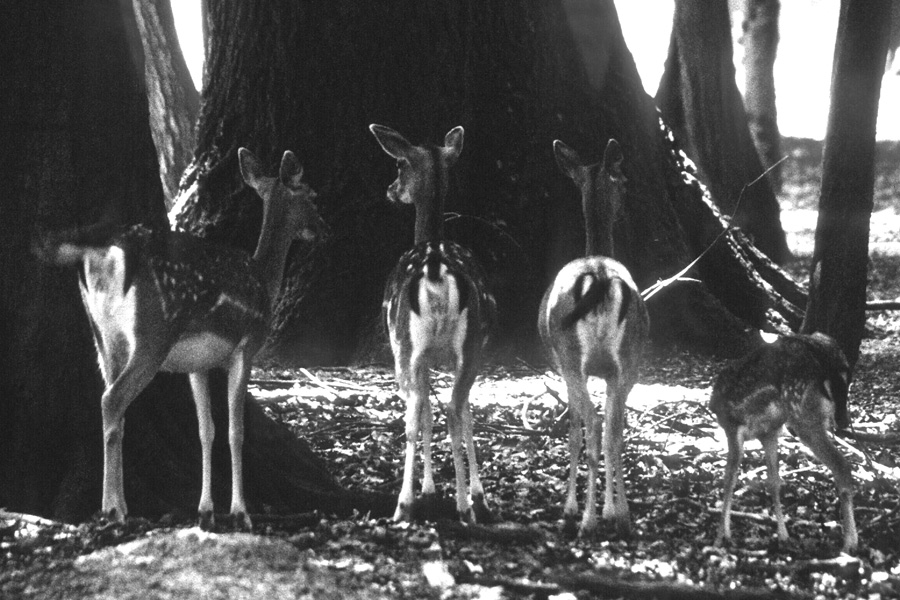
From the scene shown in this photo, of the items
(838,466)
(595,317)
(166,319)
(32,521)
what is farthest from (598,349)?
(32,521)

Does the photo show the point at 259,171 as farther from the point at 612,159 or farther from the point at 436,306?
the point at 612,159

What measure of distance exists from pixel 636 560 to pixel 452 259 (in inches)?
65.1

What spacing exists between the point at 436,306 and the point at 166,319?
1.25 meters

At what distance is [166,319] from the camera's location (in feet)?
18.1

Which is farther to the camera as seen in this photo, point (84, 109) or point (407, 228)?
point (407, 228)

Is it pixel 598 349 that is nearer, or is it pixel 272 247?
pixel 598 349

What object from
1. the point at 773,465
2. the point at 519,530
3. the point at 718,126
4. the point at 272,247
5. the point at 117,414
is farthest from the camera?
the point at 718,126

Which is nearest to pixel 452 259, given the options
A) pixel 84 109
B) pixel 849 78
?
pixel 84 109

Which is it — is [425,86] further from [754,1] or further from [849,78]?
[754,1]

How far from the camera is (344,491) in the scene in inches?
255

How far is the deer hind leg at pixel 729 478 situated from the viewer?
5945mm

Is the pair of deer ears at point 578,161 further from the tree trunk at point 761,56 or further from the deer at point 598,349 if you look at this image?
the tree trunk at point 761,56

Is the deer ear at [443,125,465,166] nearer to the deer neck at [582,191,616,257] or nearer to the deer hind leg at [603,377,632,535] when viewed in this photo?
the deer neck at [582,191,616,257]

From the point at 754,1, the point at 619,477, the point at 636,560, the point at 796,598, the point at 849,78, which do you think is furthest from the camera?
the point at 754,1
